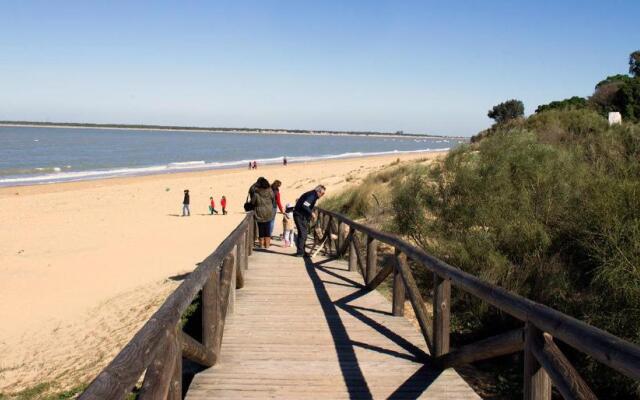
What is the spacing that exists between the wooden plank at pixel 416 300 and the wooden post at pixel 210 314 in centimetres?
173

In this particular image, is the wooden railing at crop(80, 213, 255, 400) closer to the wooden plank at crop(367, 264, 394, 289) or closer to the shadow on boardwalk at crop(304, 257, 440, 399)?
the shadow on boardwalk at crop(304, 257, 440, 399)

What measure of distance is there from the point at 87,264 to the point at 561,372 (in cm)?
1392

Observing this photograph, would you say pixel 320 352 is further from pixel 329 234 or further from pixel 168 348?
pixel 329 234

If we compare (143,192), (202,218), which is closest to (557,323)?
(202,218)

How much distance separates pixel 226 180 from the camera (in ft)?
119

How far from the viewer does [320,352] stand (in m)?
4.93

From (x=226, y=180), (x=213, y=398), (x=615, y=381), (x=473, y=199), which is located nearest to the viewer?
(x=213, y=398)

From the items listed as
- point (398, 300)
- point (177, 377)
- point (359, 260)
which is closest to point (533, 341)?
point (177, 377)

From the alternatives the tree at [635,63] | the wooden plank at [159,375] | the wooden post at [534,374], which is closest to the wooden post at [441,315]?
the wooden post at [534,374]

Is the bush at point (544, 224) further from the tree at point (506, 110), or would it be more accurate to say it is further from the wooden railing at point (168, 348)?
the tree at point (506, 110)

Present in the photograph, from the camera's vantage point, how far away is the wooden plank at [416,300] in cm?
477

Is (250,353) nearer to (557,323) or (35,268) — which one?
(557,323)

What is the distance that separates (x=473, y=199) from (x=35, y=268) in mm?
11212

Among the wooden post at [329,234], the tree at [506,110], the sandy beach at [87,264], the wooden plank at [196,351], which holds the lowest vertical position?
the sandy beach at [87,264]
